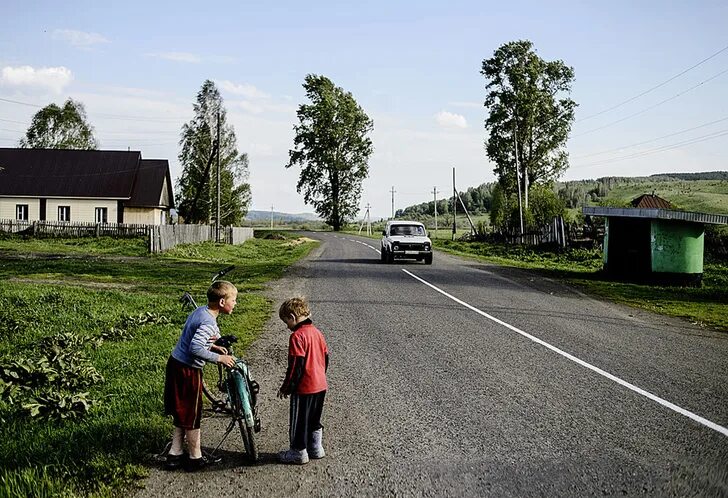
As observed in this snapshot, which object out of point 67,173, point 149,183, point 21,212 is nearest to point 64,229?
point 21,212

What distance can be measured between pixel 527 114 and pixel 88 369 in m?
49.5

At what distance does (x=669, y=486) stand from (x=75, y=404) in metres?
5.50

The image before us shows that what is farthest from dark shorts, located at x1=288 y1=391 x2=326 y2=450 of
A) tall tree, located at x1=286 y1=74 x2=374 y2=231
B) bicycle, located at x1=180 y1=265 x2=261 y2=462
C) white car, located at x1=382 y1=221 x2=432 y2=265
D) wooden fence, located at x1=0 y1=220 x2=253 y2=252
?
tall tree, located at x1=286 y1=74 x2=374 y2=231

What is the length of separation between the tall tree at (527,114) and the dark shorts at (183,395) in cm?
5044

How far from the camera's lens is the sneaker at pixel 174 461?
589cm

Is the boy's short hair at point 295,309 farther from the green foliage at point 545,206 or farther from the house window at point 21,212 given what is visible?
the house window at point 21,212

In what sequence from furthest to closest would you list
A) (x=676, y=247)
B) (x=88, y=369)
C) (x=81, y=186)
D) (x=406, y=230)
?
(x=81, y=186)
(x=406, y=230)
(x=676, y=247)
(x=88, y=369)

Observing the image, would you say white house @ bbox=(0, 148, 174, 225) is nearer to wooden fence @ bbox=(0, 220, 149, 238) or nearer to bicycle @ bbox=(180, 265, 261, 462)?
wooden fence @ bbox=(0, 220, 149, 238)

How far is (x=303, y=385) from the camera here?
609 cm

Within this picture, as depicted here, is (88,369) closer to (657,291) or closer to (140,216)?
(657,291)

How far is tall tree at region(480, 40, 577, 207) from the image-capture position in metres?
55.1

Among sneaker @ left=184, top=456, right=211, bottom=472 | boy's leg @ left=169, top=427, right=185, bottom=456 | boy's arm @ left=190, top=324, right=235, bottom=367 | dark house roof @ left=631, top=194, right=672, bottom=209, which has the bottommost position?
→ sneaker @ left=184, top=456, right=211, bottom=472

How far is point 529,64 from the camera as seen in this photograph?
5531cm

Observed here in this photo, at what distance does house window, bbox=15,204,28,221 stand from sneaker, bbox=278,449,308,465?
56.4 meters
